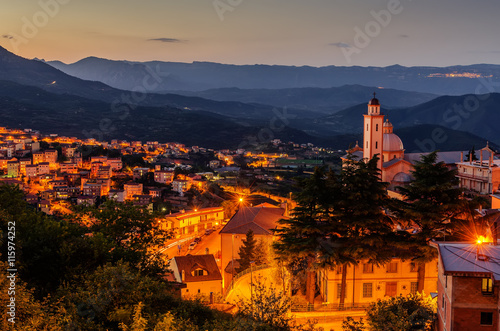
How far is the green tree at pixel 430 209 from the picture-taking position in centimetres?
1480

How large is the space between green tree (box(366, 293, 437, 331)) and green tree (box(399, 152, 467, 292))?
2698 millimetres

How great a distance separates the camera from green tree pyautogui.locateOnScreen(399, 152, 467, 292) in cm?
1480

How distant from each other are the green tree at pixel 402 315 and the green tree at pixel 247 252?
9967 mm

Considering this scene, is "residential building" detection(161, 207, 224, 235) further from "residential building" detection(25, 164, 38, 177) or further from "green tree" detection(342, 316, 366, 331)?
"residential building" detection(25, 164, 38, 177)

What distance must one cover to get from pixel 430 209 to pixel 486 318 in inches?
195

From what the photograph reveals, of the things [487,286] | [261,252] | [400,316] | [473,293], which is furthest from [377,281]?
[261,252]

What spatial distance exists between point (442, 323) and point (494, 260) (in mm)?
1828

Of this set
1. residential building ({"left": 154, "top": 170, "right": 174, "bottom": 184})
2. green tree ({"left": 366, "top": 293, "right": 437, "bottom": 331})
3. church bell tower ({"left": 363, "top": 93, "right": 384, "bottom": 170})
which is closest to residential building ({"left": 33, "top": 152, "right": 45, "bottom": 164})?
residential building ({"left": 154, "top": 170, "right": 174, "bottom": 184})

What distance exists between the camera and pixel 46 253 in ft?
37.4

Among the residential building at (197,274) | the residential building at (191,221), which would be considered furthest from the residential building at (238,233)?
the residential building at (191,221)

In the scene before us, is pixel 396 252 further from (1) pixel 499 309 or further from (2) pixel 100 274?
(2) pixel 100 274

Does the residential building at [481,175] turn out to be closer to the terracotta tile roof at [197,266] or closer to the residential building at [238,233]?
the residential building at [238,233]

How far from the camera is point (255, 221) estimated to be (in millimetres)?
24797

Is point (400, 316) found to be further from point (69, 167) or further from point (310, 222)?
point (69, 167)
